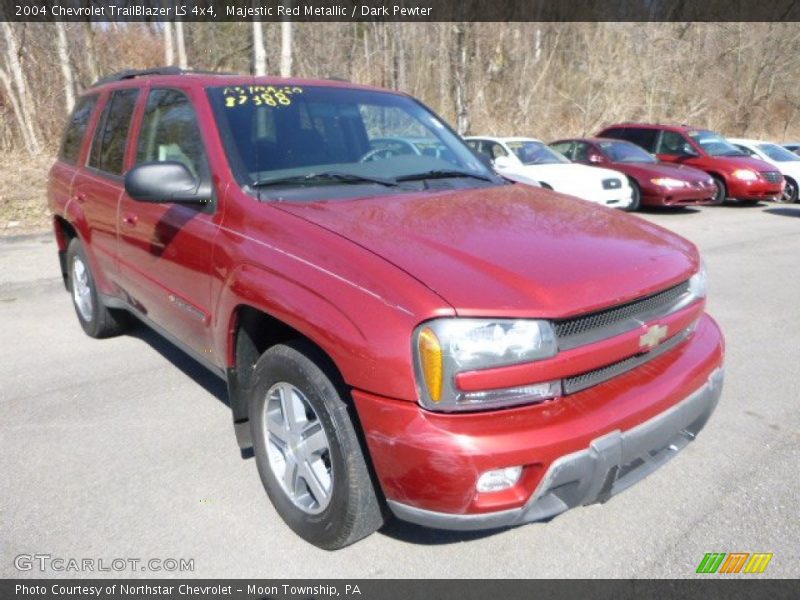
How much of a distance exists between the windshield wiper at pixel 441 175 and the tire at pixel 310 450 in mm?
1225

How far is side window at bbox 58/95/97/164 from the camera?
479 cm

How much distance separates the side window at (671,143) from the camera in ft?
48.6

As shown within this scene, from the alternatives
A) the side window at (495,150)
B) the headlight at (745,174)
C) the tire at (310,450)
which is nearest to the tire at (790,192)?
the headlight at (745,174)

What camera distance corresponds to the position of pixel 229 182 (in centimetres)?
295

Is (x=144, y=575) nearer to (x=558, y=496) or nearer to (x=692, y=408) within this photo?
(x=558, y=496)

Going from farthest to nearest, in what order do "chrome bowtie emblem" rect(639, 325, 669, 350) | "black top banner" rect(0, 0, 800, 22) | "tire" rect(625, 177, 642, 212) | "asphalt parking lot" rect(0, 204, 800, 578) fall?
1. "black top banner" rect(0, 0, 800, 22)
2. "tire" rect(625, 177, 642, 212)
3. "asphalt parking lot" rect(0, 204, 800, 578)
4. "chrome bowtie emblem" rect(639, 325, 669, 350)

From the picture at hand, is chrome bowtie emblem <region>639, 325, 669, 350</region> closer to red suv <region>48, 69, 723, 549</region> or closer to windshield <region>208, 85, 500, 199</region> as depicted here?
red suv <region>48, 69, 723, 549</region>

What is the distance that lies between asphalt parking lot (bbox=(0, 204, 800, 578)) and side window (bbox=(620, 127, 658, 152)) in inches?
444

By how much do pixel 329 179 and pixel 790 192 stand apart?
15.9 metres

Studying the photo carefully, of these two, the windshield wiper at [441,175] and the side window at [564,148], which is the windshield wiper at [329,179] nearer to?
the windshield wiper at [441,175]

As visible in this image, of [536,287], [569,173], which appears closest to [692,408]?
[536,287]

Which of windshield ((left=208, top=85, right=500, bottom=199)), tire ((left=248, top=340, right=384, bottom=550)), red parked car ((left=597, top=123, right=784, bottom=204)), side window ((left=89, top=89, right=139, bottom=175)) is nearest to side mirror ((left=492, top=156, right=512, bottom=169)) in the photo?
red parked car ((left=597, top=123, right=784, bottom=204))

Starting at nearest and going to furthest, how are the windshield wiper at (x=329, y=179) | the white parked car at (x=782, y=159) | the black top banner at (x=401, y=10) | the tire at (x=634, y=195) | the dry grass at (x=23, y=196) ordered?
the windshield wiper at (x=329, y=179), the dry grass at (x=23, y=196), the tire at (x=634, y=195), the white parked car at (x=782, y=159), the black top banner at (x=401, y=10)

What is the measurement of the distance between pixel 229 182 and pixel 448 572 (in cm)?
193
